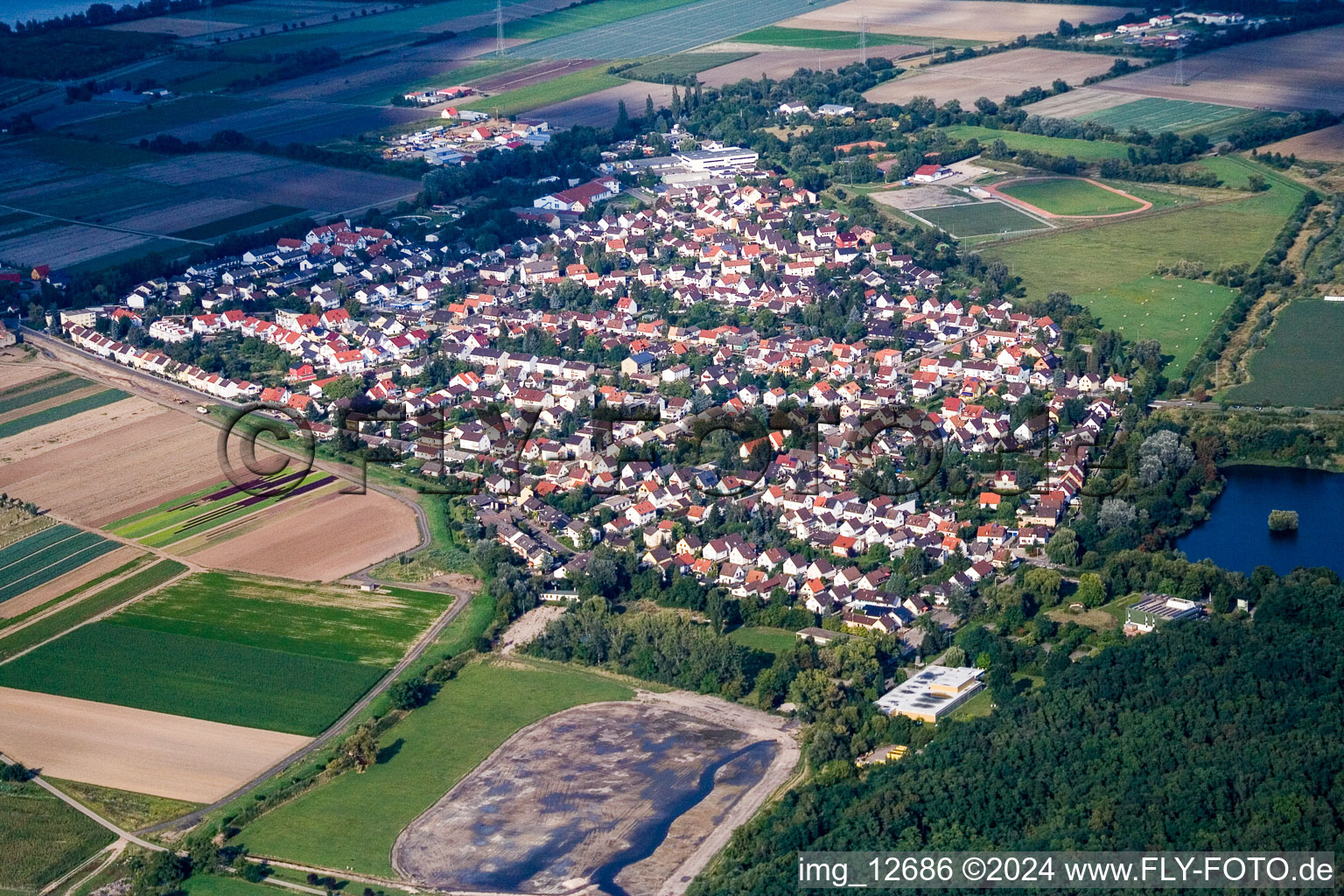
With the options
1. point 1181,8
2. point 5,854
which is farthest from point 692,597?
point 1181,8

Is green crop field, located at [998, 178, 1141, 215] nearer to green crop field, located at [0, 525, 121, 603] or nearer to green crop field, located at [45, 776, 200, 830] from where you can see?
green crop field, located at [0, 525, 121, 603]

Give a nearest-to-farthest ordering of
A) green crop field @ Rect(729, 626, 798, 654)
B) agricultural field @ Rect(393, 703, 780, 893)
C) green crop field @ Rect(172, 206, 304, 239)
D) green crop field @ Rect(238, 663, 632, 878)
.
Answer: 1. agricultural field @ Rect(393, 703, 780, 893)
2. green crop field @ Rect(238, 663, 632, 878)
3. green crop field @ Rect(729, 626, 798, 654)
4. green crop field @ Rect(172, 206, 304, 239)

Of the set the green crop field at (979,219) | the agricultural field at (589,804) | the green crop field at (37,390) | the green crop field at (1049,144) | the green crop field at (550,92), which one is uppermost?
the green crop field at (550,92)

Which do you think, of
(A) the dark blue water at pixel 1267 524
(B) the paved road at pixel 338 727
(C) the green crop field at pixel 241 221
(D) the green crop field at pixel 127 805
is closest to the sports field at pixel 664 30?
(C) the green crop field at pixel 241 221

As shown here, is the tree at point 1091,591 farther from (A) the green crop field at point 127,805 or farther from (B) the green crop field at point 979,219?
(B) the green crop field at point 979,219

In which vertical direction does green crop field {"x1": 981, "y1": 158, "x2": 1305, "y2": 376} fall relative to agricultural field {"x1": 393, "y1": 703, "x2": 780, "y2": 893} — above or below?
above

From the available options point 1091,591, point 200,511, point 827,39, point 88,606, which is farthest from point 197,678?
point 827,39

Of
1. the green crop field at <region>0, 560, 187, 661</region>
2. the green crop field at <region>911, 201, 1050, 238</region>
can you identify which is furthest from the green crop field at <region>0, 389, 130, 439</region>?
the green crop field at <region>911, 201, 1050, 238</region>

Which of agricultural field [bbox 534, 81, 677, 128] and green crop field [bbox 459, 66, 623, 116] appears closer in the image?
agricultural field [bbox 534, 81, 677, 128]
